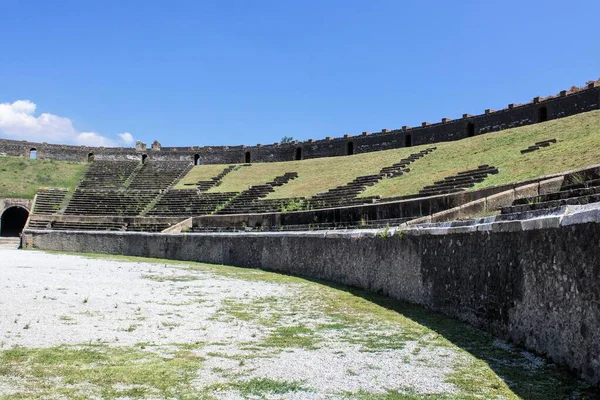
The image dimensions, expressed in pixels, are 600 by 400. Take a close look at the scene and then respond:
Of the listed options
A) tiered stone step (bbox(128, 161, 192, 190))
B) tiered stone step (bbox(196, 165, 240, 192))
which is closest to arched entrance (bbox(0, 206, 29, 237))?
tiered stone step (bbox(128, 161, 192, 190))

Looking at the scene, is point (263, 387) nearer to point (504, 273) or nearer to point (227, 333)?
point (227, 333)

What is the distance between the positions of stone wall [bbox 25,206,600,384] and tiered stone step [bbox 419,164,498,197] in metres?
9.35

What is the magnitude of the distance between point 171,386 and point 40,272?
1171 cm

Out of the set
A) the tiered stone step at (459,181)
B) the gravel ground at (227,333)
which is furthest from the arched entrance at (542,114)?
the gravel ground at (227,333)

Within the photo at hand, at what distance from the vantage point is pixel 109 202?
41000mm

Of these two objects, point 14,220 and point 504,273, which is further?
point 14,220

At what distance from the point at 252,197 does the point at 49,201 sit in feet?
56.4

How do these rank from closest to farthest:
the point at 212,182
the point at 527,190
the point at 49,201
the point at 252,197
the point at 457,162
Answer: the point at 527,190
the point at 457,162
the point at 252,197
the point at 49,201
the point at 212,182

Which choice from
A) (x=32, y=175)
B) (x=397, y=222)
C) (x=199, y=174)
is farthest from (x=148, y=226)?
(x=32, y=175)

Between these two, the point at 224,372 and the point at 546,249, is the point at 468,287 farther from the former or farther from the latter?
the point at 224,372

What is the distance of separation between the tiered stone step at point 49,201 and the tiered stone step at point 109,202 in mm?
906

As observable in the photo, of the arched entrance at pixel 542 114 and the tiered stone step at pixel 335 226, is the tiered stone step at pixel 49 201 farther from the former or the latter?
the arched entrance at pixel 542 114

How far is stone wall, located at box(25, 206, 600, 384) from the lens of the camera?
467 cm

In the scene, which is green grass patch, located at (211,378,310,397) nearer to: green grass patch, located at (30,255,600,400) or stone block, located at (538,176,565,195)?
green grass patch, located at (30,255,600,400)
